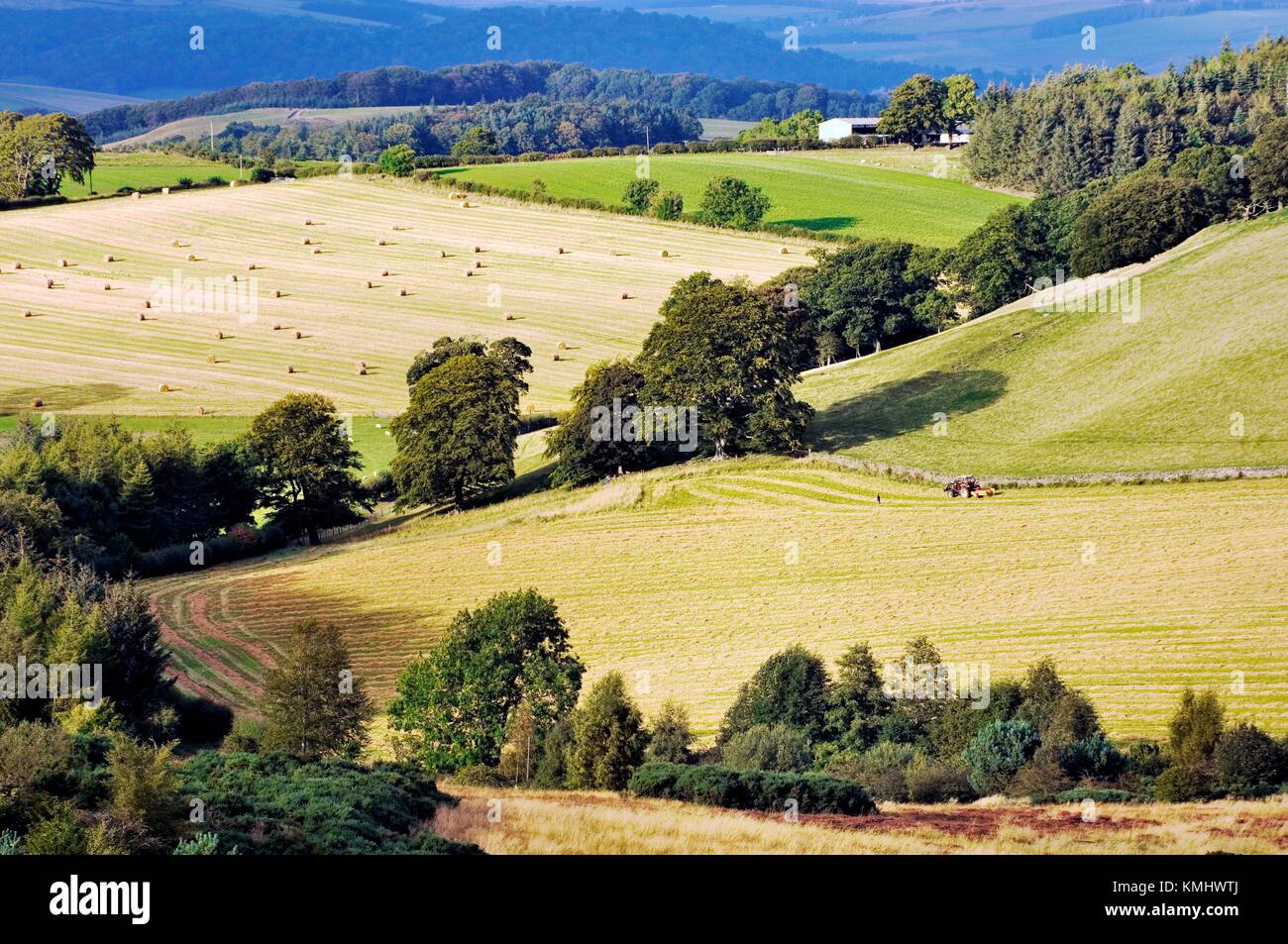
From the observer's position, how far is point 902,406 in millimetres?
90500

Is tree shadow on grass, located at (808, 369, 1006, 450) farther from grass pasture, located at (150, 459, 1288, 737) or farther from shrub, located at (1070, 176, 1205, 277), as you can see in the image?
shrub, located at (1070, 176, 1205, 277)

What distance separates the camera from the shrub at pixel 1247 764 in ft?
109

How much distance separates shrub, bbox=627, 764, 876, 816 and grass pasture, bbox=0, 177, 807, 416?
71.5 m

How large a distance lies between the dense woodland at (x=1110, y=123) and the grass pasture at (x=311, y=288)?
47296 millimetres

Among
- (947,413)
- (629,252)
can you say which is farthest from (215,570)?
(629,252)

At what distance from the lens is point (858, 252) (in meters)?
118

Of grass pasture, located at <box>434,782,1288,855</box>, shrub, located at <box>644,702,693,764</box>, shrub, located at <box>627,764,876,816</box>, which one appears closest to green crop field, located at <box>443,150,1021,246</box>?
shrub, located at <box>644,702,693,764</box>

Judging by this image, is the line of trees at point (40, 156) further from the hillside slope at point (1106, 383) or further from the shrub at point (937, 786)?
the shrub at point (937, 786)

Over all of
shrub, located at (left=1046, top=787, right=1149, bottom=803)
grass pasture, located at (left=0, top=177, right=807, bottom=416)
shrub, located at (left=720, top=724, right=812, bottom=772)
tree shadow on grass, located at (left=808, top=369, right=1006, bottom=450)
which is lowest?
shrub, located at (left=720, top=724, right=812, bottom=772)

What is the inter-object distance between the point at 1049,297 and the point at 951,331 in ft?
25.2

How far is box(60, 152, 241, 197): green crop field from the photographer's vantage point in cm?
17288

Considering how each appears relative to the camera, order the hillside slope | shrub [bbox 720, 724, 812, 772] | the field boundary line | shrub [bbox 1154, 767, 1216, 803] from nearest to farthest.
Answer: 1. shrub [bbox 1154, 767, 1216, 803]
2. shrub [bbox 720, 724, 812, 772]
3. the field boundary line
4. the hillside slope

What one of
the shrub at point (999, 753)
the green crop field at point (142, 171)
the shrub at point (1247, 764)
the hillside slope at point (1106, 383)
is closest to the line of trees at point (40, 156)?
the green crop field at point (142, 171)
